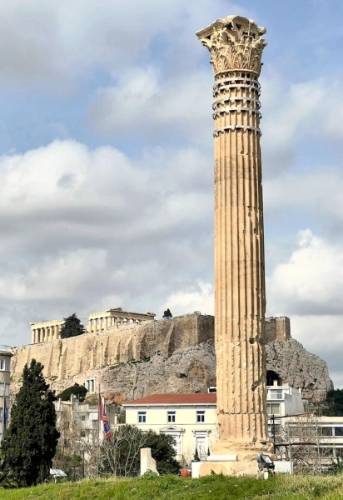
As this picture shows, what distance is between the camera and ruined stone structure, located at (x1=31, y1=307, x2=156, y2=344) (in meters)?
110

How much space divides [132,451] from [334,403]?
126ft

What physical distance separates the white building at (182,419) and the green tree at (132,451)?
204 inches

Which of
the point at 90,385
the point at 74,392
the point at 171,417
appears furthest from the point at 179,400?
the point at 90,385

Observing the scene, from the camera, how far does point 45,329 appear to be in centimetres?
11869

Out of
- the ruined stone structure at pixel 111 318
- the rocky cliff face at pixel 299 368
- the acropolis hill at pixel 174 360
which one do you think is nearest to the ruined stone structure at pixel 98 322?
the ruined stone structure at pixel 111 318

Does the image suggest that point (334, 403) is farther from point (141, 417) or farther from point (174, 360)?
point (141, 417)

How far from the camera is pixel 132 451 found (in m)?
44.5

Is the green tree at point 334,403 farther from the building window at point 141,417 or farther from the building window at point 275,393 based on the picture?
the building window at point 141,417

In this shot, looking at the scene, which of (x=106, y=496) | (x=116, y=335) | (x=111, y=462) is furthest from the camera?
(x=116, y=335)

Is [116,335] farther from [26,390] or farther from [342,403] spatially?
[26,390]

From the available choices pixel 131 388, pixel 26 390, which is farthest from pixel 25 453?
pixel 131 388

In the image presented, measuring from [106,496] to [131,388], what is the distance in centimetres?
6382

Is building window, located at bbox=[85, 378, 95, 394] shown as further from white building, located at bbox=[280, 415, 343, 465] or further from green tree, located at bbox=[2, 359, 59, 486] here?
green tree, located at bbox=[2, 359, 59, 486]

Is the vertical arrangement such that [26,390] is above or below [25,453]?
above
